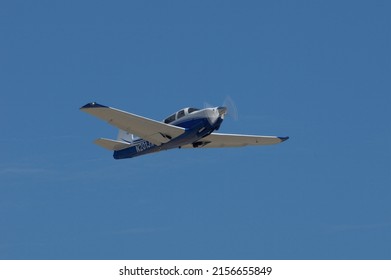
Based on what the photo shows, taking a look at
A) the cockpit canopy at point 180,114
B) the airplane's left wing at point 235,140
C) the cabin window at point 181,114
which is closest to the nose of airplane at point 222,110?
the cockpit canopy at point 180,114

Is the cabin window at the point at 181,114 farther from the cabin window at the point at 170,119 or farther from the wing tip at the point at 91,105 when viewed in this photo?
the wing tip at the point at 91,105

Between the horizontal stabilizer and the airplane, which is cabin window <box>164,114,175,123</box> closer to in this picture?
the airplane

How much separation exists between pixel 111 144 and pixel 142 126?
198 inches

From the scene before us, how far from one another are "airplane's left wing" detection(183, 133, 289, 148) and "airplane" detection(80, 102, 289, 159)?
2.84ft

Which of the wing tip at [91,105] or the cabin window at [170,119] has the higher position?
the cabin window at [170,119]

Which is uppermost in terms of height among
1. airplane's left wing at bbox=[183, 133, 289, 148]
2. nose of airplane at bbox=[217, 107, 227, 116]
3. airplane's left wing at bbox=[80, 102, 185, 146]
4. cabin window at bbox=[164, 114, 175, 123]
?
airplane's left wing at bbox=[183, 133, 289, 148]

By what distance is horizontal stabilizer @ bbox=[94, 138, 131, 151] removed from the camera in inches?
2955

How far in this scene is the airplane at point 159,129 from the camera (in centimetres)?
6994

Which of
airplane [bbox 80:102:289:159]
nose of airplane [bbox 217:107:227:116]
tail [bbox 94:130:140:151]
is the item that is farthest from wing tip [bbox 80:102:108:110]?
nose of airplane [bbox 217:107:227:116]

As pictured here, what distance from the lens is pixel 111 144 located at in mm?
75375

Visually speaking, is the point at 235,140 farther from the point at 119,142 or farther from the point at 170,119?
the point at 119,142

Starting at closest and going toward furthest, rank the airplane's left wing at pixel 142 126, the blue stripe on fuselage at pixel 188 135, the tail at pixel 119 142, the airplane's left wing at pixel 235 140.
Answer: the airplane's left wing at pixel 142 126, the blue stripe on fuselage at pixel 188 135, the tail at pixel 119 142, the airplane's left wing at pixel 235 140
